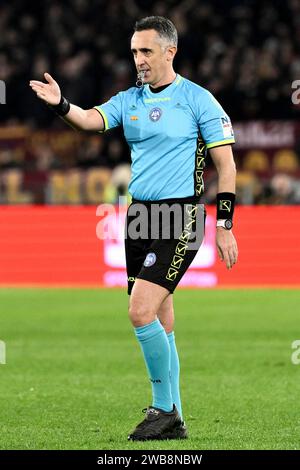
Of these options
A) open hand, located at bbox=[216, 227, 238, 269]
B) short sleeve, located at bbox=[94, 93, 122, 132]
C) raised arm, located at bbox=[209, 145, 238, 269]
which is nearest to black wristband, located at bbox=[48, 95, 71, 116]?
short sleeve, located at bbox=[94, 93, 122, 132]

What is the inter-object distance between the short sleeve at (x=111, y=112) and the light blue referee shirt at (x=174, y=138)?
0.14 m

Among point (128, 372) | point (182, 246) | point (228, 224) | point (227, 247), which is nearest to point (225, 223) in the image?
point (228, 224)

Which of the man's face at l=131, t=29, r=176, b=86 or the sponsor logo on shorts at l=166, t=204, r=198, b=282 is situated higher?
the man's face at l=131, t=29, r=176, b=86

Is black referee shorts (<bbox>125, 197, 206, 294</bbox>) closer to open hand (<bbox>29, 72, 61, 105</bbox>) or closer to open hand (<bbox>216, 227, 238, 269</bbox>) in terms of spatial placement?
open hand (<bbox>216, 227, 238, 269</bbox>)

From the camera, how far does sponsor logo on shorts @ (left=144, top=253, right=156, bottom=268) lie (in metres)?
6.75

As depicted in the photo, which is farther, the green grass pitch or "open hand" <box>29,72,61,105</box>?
the green grass pitch

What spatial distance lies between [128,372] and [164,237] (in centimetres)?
324

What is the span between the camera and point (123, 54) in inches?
917

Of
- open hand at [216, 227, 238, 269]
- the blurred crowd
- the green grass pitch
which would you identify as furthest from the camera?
the blurred crowd

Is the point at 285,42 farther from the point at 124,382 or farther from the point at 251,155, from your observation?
the point at 124,382

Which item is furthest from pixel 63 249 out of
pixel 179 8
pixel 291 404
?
pixel 291 404

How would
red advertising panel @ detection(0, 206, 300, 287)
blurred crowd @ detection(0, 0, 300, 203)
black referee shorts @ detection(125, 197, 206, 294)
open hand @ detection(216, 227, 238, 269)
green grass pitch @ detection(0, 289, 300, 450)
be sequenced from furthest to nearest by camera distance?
blurred crowd @ detection(0, 0, 300, 203) → red advertising panel @ detection(0, 206, 300, 287) → green grass pitch @ detection(0, 289, 300, 450) → black referee shorts @ detection(125, 197, 206, 294) → open hand @ detection(216, 227, 238, 269)

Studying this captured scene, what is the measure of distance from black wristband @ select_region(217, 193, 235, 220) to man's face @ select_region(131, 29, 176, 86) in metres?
0.80

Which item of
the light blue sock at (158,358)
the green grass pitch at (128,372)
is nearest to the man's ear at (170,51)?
the light blue sock at (158,358)
